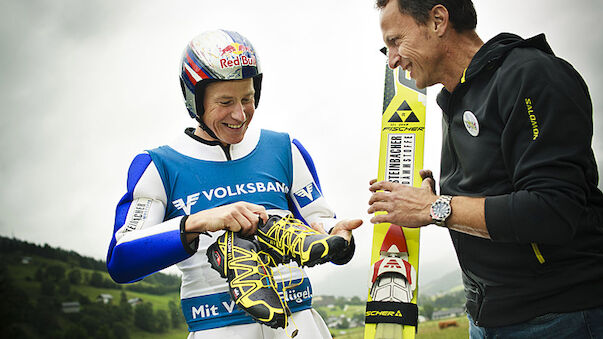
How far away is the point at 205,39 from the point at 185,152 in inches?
16.6

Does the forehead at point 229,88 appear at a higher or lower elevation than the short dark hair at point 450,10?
lower

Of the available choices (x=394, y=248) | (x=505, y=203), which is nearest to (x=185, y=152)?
(x=394, y=248)

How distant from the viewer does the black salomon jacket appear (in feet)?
4.22

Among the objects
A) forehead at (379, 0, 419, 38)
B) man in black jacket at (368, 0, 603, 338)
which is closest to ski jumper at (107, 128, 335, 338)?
man in black jacket at (368, 0, 603, 338)

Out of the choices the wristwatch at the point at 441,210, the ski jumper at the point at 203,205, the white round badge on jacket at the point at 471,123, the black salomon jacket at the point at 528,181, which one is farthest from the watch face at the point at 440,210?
the ski jumper at the point at 203,205

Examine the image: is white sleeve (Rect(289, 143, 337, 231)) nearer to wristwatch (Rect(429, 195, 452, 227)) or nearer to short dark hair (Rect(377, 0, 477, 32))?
wristwatch (Rect(429, 195, 452, 227))

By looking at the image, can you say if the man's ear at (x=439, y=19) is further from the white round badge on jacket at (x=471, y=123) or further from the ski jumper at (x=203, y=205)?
the ski jumper at (x=203, y=205)

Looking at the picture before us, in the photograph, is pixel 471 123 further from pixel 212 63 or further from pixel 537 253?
pixel 212 63

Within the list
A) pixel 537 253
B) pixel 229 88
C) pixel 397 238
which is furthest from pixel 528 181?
pixel 229 88

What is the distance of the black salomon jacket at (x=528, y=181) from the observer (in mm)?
1286

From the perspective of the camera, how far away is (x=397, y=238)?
203 cm

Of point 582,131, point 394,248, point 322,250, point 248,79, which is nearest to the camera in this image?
point 582,131

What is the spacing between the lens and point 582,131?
4.24 ft

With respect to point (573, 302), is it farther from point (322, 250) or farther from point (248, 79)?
point (248, 79)
